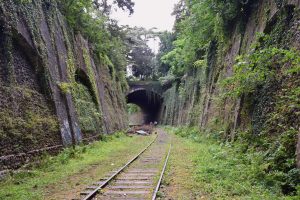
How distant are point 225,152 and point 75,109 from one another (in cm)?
830

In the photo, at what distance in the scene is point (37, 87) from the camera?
12.1m

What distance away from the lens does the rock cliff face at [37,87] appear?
939cm

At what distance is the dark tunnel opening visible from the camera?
50025 mm

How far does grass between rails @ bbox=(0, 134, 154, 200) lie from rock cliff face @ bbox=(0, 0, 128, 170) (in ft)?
2.08

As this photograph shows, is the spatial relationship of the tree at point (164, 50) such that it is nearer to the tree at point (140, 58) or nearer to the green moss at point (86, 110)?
the tree at point (140, 58)

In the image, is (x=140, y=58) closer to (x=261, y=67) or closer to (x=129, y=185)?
(x=261, y=67)

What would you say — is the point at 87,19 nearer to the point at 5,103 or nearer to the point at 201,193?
the point at 5,103

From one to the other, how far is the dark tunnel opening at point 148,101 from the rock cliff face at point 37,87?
31264mm

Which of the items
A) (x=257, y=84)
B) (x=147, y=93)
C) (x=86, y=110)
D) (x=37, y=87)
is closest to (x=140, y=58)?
(x=147, y=93)

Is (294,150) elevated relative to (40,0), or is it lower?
lower

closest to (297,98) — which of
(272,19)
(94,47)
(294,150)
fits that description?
(294,150)

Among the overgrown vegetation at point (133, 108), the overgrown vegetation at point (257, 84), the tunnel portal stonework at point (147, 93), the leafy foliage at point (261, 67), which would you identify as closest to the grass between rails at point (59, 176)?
the overgrown vegetation at point (257, 84)

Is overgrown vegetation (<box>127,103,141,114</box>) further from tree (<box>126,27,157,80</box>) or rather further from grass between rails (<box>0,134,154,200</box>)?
grass between rails (<box>0,134,154,200</box>)

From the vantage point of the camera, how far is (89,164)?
10.8 metres
